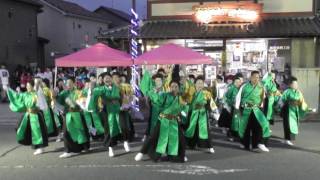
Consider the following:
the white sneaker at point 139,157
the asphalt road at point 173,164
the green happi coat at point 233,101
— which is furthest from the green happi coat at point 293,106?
the white sneaker at point 139,157

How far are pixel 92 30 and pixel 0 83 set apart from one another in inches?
1005

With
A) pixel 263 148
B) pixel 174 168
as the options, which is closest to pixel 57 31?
pixel 263 148

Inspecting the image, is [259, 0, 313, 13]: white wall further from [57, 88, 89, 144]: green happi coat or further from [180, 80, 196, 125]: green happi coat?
[57, 88, 89, 144]: green happi coat

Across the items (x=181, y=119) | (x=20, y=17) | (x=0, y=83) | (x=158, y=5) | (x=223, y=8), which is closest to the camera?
(x=181, y=119)

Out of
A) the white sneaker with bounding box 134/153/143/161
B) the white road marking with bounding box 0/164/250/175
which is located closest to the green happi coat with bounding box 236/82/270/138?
the white road marking with bounding box 0/164/250/175

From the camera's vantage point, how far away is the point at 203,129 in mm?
10898

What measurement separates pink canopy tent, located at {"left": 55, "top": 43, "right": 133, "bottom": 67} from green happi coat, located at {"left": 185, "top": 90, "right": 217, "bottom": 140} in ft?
13.1

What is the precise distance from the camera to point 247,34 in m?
19.3

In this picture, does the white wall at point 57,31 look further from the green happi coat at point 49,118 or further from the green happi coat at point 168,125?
the green happi coat at point 168,125

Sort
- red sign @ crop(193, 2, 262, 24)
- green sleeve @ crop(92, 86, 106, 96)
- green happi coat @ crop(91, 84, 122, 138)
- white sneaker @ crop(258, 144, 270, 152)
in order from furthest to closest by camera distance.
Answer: red sign @ crop(193, 2, 262, 24), white sneaker @ crop(258, 144, 270, 152), green happi coat @ crop(91, 84, 122, 138), green sleeve @ crop(92, 86, 106, 96)

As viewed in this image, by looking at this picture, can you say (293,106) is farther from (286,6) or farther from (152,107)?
(286,6)

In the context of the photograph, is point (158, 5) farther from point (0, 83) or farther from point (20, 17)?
point (20, 17)

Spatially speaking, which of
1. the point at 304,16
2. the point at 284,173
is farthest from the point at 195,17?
the point at 284,173

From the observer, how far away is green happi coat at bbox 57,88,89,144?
35.2 feet
